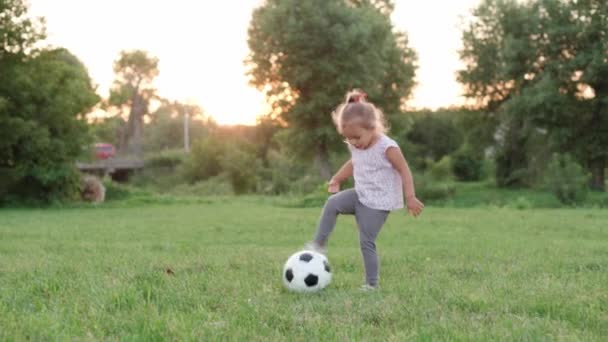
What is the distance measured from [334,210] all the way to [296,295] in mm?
1045

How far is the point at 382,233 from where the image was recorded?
42.0 feet

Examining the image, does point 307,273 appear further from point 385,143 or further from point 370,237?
point 385,143

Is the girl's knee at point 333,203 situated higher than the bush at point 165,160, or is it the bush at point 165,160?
the bush at point 165,160

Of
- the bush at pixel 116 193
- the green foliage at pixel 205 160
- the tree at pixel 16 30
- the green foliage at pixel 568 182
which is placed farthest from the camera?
the green foliage at pixel 205 160

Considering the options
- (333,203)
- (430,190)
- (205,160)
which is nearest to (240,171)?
(205,160)

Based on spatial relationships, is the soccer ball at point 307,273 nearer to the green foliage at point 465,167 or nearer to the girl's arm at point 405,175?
the girl's arm at point 405,175

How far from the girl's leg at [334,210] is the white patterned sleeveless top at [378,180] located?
13 cm

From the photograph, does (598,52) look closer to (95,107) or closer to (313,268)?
(95,107)

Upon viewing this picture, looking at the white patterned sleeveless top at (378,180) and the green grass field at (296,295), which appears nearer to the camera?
the green grass field at (296,295)

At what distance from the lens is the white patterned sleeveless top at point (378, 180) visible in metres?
5.97

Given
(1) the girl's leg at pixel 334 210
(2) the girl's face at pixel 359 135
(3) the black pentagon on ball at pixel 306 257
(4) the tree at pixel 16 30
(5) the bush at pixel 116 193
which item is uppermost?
(4) the tree at pixel 16 30

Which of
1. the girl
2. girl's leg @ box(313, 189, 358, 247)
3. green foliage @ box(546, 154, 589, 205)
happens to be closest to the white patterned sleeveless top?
the girl

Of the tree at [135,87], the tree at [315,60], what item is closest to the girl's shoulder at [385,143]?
the tree at [315,60]

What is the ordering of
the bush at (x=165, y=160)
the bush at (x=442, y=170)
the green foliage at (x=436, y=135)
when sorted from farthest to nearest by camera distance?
the bush at (x=165, y=160) → the green foliage at (x=436, y=135) → the bush at (x=442, y=170)
